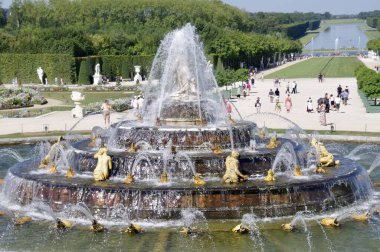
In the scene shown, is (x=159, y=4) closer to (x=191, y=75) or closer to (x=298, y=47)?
(x=298, y=47)

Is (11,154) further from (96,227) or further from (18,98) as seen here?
(18,98)

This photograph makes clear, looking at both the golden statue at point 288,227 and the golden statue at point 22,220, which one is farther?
the golden statue at point 22,220

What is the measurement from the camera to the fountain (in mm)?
16828

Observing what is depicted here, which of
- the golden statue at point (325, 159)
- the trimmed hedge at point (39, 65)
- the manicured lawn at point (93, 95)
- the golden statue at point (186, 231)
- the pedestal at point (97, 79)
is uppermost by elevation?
the trimmed hedge at point (39, 65)

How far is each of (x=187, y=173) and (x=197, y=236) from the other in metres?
3.11

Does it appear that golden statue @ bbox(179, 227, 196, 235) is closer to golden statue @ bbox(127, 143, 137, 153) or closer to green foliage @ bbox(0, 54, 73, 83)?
golden statue @ bbox(127, 143, 137, 153)

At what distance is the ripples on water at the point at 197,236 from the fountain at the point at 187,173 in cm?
29

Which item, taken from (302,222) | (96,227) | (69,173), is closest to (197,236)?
(96,227)

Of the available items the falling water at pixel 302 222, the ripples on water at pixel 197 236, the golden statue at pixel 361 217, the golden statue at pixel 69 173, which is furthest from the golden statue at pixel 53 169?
the golden statue at pixel 361 217

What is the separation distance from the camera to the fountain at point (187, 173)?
16828 millimetres

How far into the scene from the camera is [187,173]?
1847 centimetres

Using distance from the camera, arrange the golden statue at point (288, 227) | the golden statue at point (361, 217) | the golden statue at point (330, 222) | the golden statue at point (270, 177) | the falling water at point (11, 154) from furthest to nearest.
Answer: the falling water at point (11, 154) → the golden statue at point (270, 177) → the golden statue at point (361, 217) → the golden statue at point (330, 222) → the golden statue at point (288, 227)

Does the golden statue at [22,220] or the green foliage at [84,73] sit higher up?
the green foliage at [84,73]

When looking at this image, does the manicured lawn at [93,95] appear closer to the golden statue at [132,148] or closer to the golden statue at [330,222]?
the golden statue at [132,148]
